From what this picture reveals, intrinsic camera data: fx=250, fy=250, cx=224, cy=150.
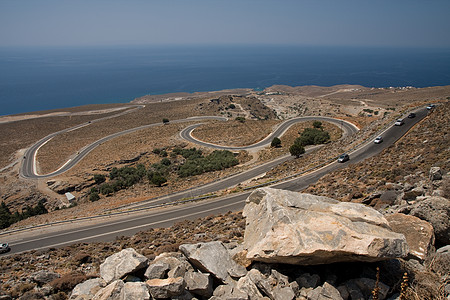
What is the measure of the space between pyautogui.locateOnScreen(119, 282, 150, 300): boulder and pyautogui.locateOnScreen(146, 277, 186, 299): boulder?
0.20m

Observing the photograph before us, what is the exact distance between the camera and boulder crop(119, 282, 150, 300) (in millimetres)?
6082

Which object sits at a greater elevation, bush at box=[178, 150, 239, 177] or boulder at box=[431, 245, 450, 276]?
boulder at box=[431, 245, 450, 276]

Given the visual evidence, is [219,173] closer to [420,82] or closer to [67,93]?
[67,93]

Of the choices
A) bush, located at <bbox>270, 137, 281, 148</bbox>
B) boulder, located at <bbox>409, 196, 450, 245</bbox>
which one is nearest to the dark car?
bush, located at <bbox>270, 137, 281, 148</bbox>

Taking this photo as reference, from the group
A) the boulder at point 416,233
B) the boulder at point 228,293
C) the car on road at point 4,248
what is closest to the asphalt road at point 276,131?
the car on road at point 4,248

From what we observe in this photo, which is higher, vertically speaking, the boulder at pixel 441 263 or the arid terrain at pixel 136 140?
the boulder at pixel 441 263

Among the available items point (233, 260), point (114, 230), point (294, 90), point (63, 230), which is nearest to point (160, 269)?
point (233, 260)

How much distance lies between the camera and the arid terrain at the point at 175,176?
12719 mm

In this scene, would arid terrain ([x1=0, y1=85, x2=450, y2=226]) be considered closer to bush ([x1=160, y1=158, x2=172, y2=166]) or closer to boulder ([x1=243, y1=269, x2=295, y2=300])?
bush ([x1=160, y1=158, x2=172, y2=166])

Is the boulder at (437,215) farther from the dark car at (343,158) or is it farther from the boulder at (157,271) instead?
the dark car at (343,158)

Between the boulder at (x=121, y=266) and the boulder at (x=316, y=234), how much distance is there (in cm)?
329

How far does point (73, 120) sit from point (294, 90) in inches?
5090

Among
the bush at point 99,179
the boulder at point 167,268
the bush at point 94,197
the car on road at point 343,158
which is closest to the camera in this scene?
the boulder at point 167,268

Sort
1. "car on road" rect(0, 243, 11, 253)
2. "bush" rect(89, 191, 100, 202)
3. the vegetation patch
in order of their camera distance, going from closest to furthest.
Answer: "car on road" rect(0, 243, 11, 253), "bush" rect(89, 191, 100, 202), the vegetation patch
